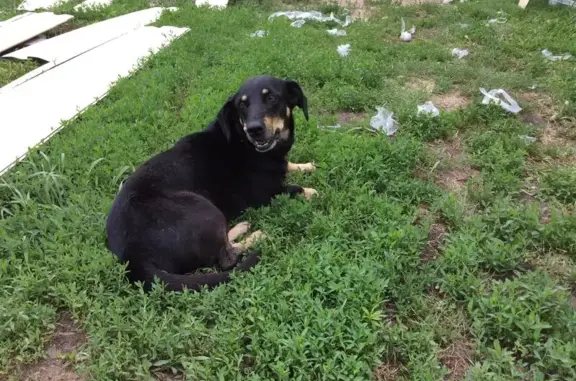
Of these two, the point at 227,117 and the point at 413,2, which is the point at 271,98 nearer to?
the point at 227,117

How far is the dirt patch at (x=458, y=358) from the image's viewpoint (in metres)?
2.50

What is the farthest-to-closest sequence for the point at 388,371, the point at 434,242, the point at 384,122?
the point at 384,122 < the point at 434,242 < the point at 388,371

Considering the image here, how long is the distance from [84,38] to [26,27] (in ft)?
4.24

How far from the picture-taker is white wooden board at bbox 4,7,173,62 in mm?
6752

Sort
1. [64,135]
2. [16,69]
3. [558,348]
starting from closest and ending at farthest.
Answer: [558,348] < [64,135] < [16,69]

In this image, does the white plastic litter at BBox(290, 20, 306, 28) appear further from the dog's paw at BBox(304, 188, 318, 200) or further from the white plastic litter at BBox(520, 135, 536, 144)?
the dog's paw at BBox(304, 188, 318, 200)

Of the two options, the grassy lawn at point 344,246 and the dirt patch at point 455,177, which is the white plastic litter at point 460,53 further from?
the dirt patch at point 455,177

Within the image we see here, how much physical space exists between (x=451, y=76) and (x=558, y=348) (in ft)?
14.3

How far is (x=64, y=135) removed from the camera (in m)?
4.77

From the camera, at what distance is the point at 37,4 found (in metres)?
9.55

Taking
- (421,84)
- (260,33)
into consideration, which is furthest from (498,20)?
(260,33)

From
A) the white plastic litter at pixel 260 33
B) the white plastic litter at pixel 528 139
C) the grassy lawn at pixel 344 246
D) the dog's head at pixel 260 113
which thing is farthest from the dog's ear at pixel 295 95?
the white plastic litter at pixel 260 33

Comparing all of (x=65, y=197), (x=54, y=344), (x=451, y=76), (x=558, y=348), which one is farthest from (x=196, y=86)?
(x=558, y=348)

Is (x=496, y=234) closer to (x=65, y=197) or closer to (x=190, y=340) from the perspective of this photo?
(x=190, y=340)
